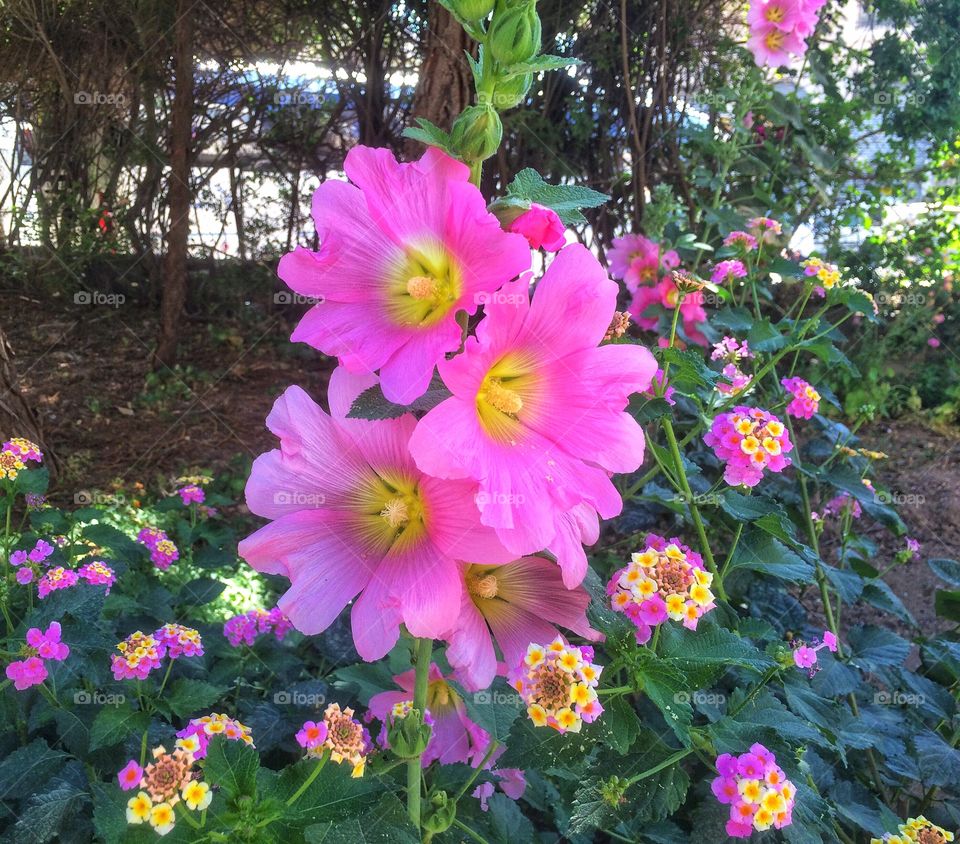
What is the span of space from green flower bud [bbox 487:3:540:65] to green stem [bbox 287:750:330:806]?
819mm

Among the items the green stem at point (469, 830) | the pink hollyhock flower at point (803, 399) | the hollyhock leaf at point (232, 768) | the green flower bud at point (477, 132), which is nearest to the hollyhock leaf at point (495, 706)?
the green stem at point (469, 830)

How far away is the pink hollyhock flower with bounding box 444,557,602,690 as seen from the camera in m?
0.92

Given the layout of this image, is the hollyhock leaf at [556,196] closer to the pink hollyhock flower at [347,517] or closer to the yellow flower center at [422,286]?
the yellow flower center at [422,286]

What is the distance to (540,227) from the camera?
0.84m

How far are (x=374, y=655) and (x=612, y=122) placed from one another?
3.62 metres

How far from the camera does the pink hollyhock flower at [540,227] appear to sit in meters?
0.83

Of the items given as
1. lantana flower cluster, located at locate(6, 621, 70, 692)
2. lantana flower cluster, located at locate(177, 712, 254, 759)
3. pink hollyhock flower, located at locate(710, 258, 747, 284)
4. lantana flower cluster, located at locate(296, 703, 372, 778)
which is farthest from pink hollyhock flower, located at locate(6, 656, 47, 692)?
pink hollyhock flower, located at locate(710, 258, 747, 284)

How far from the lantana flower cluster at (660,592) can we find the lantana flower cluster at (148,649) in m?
0.83

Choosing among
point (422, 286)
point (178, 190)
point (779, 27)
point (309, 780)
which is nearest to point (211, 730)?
point (309, 780)

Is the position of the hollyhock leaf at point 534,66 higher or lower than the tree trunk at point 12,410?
higher

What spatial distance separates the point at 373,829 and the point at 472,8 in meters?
0.92

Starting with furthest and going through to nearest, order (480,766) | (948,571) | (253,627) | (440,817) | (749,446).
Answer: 1. (948,571)
2. (253,627)
3. (749,446)
4. (480,766)
5. (440,817)

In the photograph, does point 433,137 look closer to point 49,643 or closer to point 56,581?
point 49,643

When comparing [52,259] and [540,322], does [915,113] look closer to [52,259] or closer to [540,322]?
[540,322]
